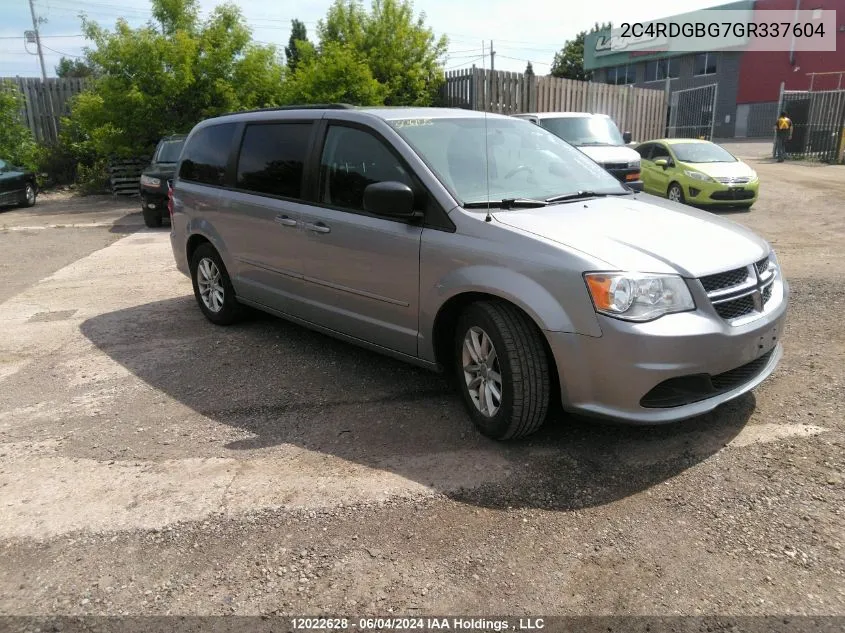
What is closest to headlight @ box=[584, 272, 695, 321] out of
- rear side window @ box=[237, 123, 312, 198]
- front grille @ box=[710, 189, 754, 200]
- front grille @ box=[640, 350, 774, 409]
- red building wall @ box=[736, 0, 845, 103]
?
front grille @ box=[640, 350, 774, 409]

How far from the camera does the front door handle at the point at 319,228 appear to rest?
4.50m

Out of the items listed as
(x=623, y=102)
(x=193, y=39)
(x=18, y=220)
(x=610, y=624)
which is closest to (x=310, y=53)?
(x=193, y=39)

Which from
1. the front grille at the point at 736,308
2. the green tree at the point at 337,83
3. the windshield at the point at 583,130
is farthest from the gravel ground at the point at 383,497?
the green tree at the point at 337,83

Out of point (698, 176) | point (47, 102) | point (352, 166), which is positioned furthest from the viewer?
point (47, 102)

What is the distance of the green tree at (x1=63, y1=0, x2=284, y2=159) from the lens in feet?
53.6

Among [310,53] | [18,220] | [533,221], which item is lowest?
[18,220]

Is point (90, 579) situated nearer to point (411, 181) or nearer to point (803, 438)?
point (411, 181)

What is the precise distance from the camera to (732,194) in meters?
12.5

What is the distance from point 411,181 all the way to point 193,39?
1563 cm

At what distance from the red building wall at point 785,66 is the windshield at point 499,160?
139 feet

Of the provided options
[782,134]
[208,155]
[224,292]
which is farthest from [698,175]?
[782,134]

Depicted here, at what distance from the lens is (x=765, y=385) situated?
432 cm

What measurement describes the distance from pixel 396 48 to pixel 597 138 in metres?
8.41

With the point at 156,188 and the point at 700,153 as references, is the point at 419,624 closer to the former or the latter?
the point at 156,188
